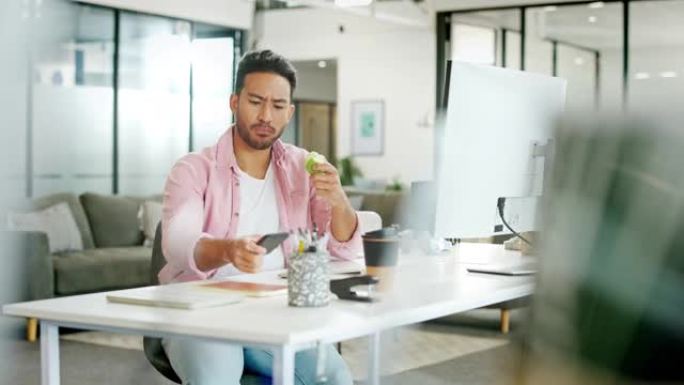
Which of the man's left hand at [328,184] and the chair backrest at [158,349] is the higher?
the man's left hand at [328,184]

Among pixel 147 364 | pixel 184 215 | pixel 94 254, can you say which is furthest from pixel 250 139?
pixel 94 254

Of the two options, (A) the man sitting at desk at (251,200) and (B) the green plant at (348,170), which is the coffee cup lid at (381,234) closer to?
(A) the man sitting at desk at (251,200)

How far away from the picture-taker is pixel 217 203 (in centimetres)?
200

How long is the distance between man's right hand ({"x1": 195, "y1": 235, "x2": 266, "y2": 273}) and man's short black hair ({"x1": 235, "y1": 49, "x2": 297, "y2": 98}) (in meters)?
0.46

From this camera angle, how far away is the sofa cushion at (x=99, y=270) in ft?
16.1

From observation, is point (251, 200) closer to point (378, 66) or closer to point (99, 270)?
point (99, 270)

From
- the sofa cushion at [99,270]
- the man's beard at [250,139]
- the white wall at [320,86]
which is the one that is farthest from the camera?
the white wall at [320,86]

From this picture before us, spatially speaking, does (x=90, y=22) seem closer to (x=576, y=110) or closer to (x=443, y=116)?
(x=443, y=116)

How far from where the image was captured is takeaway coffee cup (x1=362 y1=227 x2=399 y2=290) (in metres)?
1.75

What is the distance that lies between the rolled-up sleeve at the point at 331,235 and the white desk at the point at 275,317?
29 cm

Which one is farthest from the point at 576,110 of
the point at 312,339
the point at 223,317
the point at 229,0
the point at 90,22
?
the point at 229,0

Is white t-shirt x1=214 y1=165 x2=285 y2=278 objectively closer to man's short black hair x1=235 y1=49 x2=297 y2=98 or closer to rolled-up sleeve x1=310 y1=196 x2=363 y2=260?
rolled-up sleeve x1=310 y1=196 x2=363 y2=260

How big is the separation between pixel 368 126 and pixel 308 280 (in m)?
9.03

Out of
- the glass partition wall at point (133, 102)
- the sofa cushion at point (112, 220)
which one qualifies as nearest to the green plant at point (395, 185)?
the glass partition wall at point (133, 102)
